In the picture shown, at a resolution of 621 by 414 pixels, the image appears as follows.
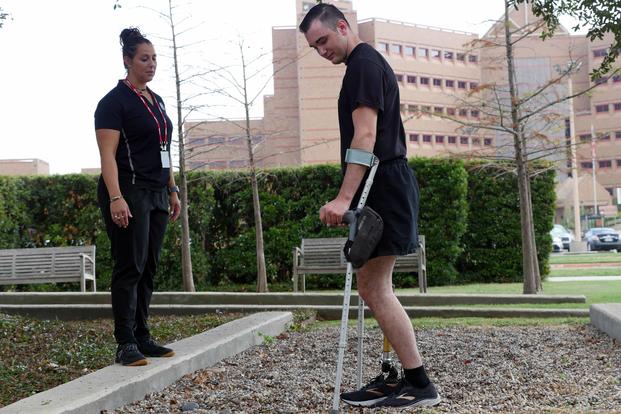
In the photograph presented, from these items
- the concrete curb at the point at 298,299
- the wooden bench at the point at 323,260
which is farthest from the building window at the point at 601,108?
the concrete curb at the point at 298,299

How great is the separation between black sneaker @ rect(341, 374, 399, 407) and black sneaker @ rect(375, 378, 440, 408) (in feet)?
0.18

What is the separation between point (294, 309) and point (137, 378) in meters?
5.25

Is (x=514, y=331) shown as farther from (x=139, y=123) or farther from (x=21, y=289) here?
(x=21, y=289)

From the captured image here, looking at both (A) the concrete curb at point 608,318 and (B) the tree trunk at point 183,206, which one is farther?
(B) the tree trunk at point 183,206

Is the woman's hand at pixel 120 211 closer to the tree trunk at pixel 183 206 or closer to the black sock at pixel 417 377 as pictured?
the black sock at pixel 417 377

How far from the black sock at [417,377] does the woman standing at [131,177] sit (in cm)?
177

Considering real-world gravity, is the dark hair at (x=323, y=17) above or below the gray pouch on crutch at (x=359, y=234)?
above

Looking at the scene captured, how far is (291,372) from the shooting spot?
598 cm

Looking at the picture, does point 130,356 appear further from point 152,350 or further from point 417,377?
point 417,377

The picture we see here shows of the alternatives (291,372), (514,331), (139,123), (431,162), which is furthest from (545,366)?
(431,162)

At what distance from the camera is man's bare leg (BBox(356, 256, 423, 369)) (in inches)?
175

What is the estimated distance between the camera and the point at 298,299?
1102cm

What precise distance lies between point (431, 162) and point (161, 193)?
39.0 ft

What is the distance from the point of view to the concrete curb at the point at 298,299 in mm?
10773
